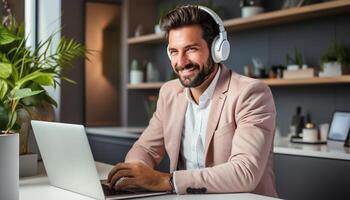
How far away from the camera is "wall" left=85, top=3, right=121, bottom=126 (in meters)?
4.24

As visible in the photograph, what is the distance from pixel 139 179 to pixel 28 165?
58cm

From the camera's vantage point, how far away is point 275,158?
2.71 meters

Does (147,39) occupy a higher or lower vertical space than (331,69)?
higher

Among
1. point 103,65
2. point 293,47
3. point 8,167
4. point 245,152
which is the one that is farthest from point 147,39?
point 8,167

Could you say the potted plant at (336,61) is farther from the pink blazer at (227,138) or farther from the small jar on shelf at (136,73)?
the small jar on shelf at (136,73)

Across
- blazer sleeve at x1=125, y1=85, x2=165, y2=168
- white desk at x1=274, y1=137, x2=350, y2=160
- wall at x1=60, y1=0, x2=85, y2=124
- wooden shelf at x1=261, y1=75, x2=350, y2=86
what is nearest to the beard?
blazer sleeve at x1=125, y1=85, x2=165, y2=168

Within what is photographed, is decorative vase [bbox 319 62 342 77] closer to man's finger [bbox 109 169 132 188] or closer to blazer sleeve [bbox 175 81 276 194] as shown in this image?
blazer sleeve [bbox 175 81 276 194]

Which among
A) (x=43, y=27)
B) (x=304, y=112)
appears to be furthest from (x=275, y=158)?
(x=43, y=27)

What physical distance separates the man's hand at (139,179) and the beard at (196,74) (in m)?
0.45

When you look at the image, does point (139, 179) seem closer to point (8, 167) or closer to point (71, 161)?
point (71, 161)

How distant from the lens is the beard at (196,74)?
164 centimetres

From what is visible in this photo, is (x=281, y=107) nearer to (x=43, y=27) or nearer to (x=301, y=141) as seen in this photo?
(x=301, y=141)

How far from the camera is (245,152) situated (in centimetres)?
140

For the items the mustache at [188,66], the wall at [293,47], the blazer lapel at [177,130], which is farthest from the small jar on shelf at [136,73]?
the mustache at [188,66]
